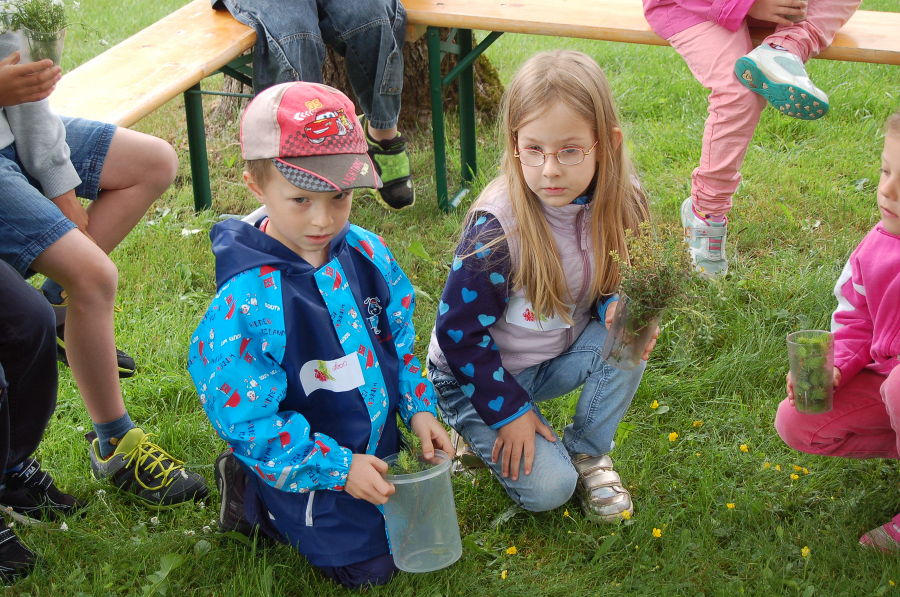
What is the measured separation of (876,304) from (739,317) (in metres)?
1.04

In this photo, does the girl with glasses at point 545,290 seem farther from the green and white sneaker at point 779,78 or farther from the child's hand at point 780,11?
the child's hand at point 780,11

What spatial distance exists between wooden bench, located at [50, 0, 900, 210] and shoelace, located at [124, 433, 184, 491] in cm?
112

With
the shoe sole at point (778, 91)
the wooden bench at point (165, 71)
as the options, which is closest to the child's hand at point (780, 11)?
the shoe sole at point (778, 91)

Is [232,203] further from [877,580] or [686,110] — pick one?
[877,580]

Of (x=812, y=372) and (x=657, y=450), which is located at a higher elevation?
(x=812, y=372)

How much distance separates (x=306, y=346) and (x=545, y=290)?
24.7 inches

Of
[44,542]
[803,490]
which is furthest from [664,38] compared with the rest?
[44,542]

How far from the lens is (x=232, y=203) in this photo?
14.5 feet

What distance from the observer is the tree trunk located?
4.96 metres

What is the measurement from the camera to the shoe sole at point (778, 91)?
3420 millimetres

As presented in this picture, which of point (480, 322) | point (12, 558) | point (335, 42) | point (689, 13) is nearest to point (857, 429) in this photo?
point (480, 322)

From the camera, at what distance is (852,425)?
7.77 ft

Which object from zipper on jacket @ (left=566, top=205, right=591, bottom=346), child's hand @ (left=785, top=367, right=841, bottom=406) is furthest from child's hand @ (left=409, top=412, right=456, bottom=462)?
child's hand @ (left=785, top=367, right=841, bottom=406)

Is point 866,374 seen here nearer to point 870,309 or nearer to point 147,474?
point 870,309
